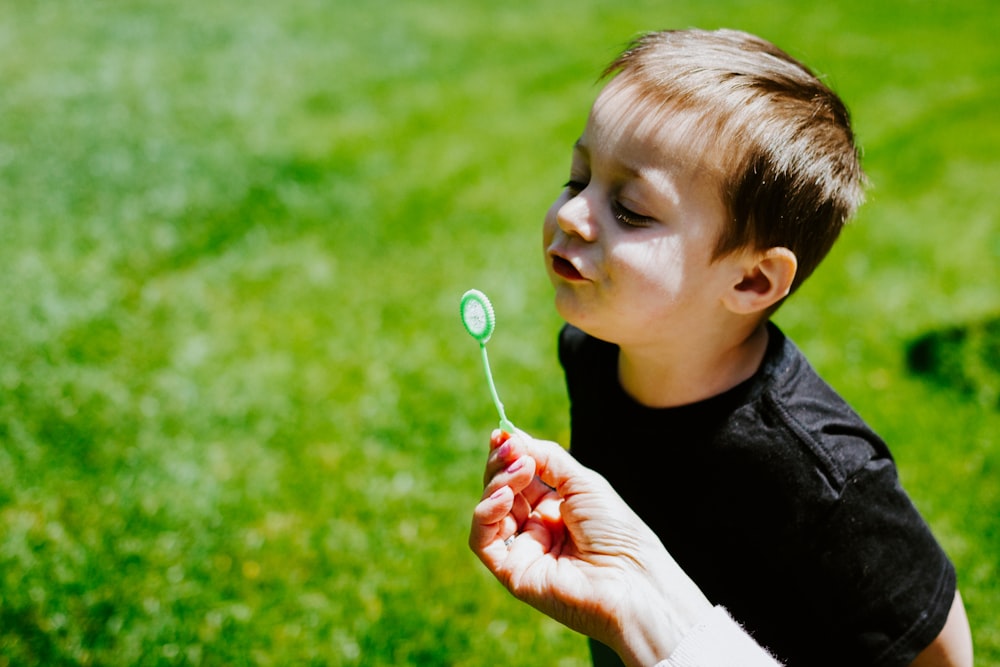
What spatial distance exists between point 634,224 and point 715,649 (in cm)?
71

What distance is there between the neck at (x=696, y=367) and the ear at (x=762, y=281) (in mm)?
109

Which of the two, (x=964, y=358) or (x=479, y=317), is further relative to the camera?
(x=964, y=358)

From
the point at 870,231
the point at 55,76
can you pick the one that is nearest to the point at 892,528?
the point at 870,231

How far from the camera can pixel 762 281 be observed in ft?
5.29

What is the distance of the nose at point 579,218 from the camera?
4.89 ft

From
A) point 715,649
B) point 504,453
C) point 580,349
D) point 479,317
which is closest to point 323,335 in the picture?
point 580,349

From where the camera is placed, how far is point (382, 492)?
2977mm

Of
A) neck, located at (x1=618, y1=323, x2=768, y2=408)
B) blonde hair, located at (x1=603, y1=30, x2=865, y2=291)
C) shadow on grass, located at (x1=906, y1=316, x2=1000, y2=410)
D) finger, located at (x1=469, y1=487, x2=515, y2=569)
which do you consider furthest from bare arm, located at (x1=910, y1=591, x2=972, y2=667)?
shadow on grass, located at (x1=906, y1=316, x2=1000, y2=410)

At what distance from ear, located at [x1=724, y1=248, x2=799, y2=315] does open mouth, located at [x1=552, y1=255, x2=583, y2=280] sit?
0.96 feet

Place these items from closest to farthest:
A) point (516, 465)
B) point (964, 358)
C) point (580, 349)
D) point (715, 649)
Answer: point (715, 649)
point (516, 465)
point (580, 349)
point (964, 358)

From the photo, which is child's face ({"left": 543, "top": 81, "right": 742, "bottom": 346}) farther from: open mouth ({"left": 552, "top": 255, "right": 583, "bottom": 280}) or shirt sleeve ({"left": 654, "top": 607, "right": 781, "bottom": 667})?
shirt sleeve ({"left": 654, "top": 607, "right": 781, "bottom": 667})

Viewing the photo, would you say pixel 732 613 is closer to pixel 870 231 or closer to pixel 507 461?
pixel 507 461

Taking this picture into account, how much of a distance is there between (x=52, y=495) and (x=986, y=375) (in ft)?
11.4

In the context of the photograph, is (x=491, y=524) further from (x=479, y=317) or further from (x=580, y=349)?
(x=580, y=349)
